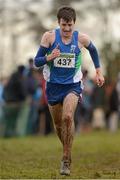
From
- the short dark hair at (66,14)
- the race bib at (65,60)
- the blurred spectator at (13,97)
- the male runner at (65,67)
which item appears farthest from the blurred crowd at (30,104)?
the short dark hair at (66,14)

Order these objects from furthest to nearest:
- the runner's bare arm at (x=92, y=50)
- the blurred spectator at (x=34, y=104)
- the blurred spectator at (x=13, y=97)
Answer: the blurred spectator at (x=34, y=104)
the blurred spectator at (x=13, y=97)
the runner's bare arm at (x=92, y=50)

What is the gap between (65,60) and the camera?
11758 millimetres

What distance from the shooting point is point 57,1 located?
41.3m

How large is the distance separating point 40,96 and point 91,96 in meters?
3.81

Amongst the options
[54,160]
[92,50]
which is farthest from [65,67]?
[54,160]

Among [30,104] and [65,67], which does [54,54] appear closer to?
[65,67]

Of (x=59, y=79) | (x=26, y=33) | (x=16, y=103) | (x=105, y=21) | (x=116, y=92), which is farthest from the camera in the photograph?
(x=26, y=33)

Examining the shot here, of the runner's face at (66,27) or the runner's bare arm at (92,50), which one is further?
the runner's bare arm at (92,50)

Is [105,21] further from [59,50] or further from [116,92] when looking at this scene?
[59,50]

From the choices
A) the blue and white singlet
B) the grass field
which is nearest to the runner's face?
the blue and white singlet

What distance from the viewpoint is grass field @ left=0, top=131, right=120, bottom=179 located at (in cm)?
1143

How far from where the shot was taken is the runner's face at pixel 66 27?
11.7 m

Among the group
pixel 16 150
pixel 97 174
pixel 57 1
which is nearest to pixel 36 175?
pixel 97 174

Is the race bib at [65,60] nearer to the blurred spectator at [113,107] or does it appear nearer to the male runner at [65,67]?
the male runner at [65,67]
